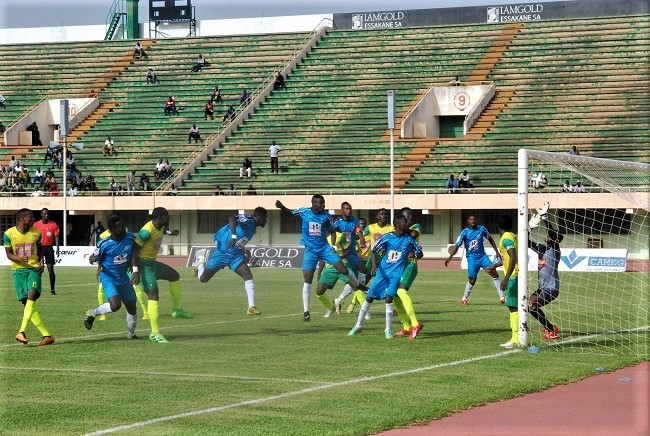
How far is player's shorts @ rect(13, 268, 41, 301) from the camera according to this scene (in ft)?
56.7

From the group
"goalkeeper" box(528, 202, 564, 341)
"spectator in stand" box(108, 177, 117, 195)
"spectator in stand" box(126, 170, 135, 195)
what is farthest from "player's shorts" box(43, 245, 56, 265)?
"spectator in stand" box(126, 170, 135, 195)

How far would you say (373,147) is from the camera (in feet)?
186

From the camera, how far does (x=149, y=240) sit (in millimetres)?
19016

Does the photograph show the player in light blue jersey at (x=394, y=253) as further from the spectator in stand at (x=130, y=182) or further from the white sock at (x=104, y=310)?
the spectator in stand at (x=130, y=182)

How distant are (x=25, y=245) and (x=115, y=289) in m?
1.46

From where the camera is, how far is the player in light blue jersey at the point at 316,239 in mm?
21073

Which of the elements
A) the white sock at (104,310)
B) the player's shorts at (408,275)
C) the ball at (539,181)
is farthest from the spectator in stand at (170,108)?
the white sock at (104,310)

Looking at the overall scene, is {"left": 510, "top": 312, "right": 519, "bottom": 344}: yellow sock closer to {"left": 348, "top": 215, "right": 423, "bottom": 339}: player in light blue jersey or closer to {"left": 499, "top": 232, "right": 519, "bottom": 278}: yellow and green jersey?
{"left": 499, "top": 232, "right": 519, "bottom": 278}: yellow and green jersey

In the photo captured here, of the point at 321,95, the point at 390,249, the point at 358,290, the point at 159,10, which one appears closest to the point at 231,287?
the point at 358,290

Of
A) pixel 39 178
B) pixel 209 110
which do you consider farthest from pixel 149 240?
pixel 209 110

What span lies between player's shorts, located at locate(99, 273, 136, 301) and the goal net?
578cm

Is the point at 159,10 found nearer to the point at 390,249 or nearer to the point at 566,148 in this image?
the point at 566,148

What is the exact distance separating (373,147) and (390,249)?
39.1 m

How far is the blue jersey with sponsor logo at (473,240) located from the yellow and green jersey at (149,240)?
25.8 feet
